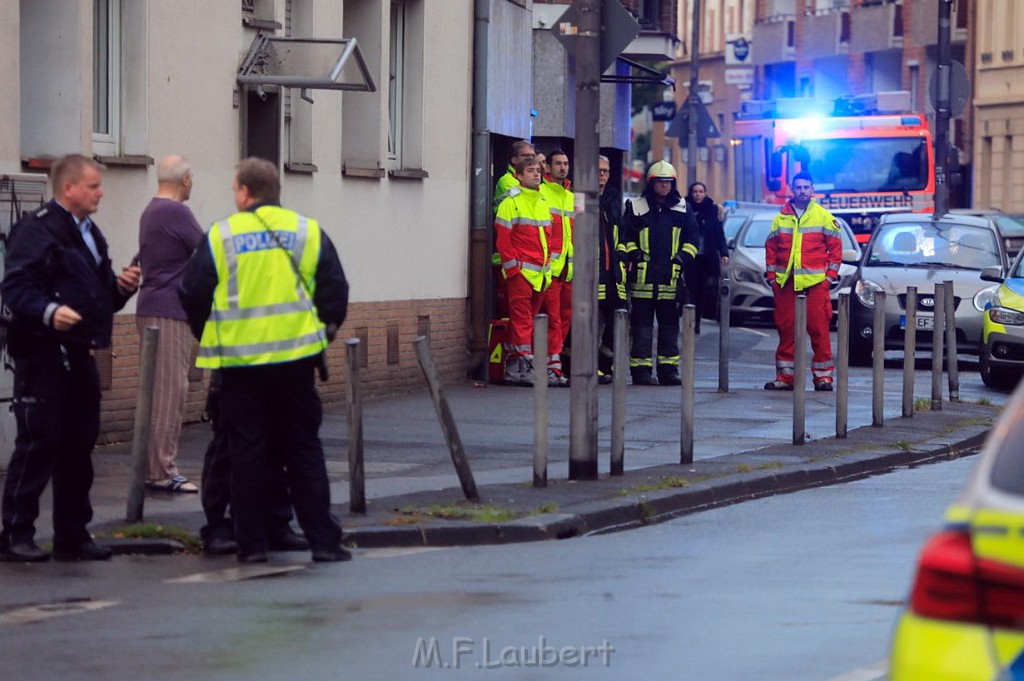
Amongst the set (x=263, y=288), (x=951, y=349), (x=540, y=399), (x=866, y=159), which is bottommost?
(x=951, y=349)

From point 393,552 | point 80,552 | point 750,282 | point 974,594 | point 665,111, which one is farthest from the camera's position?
point 665,111

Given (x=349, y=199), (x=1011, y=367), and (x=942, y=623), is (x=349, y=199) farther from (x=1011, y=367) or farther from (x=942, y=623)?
(x=942, y=623)

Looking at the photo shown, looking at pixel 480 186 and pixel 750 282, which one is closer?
pixel 480 186

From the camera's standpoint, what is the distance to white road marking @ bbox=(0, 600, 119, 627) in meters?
8.63

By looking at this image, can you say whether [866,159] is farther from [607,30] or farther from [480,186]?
[607,30]

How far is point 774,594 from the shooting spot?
30.3 ft

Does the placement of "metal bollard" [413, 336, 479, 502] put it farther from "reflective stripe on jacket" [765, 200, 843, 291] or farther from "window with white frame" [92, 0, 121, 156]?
"reflective stripe on jacket" [765, 200, 843, 291]

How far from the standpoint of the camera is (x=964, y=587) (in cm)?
460

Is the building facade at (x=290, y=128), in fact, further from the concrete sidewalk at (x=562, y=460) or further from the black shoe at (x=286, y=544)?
the black shoe at (x=286, y=544)

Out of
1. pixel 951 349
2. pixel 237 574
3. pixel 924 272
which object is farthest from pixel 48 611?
pixel 924 272

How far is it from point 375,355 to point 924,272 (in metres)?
8.49

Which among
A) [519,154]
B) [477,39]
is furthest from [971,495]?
[477,39]

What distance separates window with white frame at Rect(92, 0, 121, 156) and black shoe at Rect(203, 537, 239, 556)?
5120mm

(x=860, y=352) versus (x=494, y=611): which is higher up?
(x=494, y=611)
